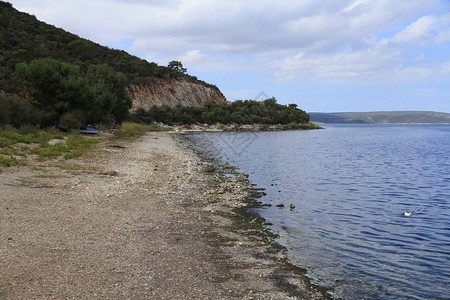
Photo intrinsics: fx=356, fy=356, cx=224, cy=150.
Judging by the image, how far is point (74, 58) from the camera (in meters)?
89.1

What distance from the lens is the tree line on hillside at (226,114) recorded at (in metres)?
96.0

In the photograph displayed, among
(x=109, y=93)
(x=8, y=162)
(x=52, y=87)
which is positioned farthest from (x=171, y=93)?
(x=8, y=162)

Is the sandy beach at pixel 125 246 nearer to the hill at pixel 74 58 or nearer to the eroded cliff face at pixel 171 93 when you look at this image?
the hill at pixel 74 58

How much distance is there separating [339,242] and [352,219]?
3.32m

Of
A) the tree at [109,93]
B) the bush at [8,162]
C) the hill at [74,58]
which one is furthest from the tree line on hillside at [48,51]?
the bush at [8,162]

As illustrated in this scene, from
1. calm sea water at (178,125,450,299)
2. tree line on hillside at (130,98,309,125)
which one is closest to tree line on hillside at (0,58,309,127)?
calm sea water at (178,125,450,299)

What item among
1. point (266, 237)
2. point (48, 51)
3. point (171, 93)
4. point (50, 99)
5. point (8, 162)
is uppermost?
point (48, 51)

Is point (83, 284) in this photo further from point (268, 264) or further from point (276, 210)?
point (276, 210)

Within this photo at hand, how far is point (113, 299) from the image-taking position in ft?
20.4

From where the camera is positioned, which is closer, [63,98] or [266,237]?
[266,237]

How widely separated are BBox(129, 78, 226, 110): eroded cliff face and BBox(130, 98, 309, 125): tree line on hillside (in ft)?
17.3

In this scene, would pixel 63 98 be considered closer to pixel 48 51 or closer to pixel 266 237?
pixel 266 237

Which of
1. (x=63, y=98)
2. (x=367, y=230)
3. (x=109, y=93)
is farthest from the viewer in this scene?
(x=109, y=93)

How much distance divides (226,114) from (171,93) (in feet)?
62.2
